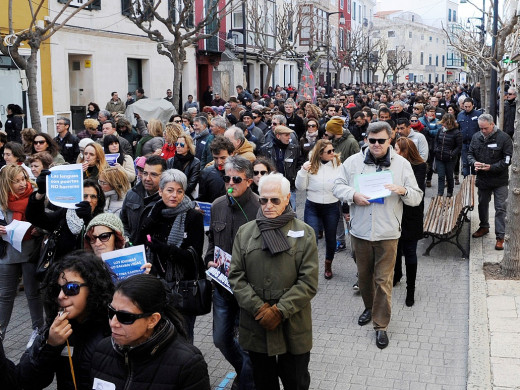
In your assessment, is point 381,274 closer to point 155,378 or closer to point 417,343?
point 417,343

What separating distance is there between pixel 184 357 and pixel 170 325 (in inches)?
8.1

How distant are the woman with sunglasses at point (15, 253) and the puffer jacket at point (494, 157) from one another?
6149 millimetres

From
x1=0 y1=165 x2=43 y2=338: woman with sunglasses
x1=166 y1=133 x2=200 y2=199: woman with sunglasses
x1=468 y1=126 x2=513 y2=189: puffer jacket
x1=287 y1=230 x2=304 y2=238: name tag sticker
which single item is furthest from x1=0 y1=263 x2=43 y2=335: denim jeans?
x1=468 y1=126 x2=513 y2=189: puffer jacket

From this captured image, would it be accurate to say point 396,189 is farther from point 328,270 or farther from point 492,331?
point 328,270

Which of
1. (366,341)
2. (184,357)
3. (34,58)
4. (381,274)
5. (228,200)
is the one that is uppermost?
(34,58)

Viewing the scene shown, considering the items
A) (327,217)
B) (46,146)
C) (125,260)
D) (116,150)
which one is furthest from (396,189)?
(46,146)

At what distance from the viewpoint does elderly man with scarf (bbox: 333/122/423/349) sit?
580cm

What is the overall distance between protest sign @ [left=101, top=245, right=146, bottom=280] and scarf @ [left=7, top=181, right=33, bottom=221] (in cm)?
195

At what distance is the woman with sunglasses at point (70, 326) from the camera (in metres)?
3.27

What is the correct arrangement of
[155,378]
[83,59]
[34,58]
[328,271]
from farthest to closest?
[83,59]
[34,58]
[328,271]
[155,378]

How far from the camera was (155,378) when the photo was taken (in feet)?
9.53

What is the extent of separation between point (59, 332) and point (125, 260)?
1.18 meters

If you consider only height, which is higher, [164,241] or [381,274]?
[164,241]

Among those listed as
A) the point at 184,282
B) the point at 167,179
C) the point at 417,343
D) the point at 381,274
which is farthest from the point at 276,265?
the point at 417,343
